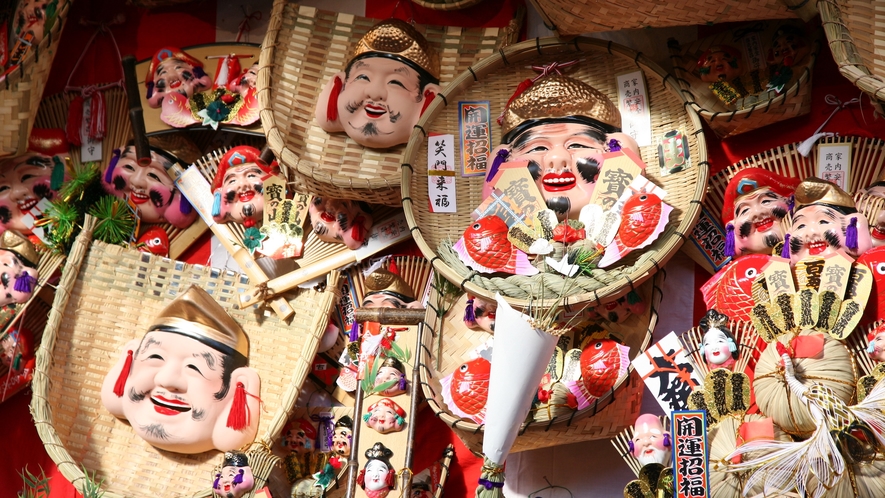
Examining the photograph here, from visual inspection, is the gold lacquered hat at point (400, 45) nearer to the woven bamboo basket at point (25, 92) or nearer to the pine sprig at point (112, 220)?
the pine sprig at point (112, 220)

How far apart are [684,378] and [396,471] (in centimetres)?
75

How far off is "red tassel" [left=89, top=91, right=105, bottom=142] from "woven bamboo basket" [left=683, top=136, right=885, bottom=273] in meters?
1.97

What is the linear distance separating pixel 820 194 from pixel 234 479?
156 cm

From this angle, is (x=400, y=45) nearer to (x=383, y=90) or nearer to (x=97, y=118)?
(x=383, y=90)

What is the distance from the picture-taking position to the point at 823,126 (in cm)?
254

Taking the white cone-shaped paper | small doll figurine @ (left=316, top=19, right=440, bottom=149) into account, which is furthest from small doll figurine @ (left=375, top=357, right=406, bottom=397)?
small doll figurine @ (left=316, top=19, right=440, bottom=149)

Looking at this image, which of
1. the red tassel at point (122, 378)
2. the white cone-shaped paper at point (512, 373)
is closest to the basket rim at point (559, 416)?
the white cone-shaped paper at point (512, 373)

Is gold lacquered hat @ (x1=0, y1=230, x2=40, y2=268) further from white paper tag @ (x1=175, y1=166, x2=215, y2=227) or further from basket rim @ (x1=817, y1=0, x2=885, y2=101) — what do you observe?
basket rim @ (x1=817, y1=0, x2=885, y2=101)

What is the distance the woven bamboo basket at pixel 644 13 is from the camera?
2.42m

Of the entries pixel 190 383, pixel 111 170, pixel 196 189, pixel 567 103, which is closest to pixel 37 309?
pixel 111 170

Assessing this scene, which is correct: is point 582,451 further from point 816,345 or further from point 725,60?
point 725,60

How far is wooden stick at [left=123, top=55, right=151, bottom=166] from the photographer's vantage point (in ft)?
10.7

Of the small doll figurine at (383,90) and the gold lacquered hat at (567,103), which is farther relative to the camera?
the small doll figurine at (383,90)

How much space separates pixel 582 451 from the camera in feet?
8.78
